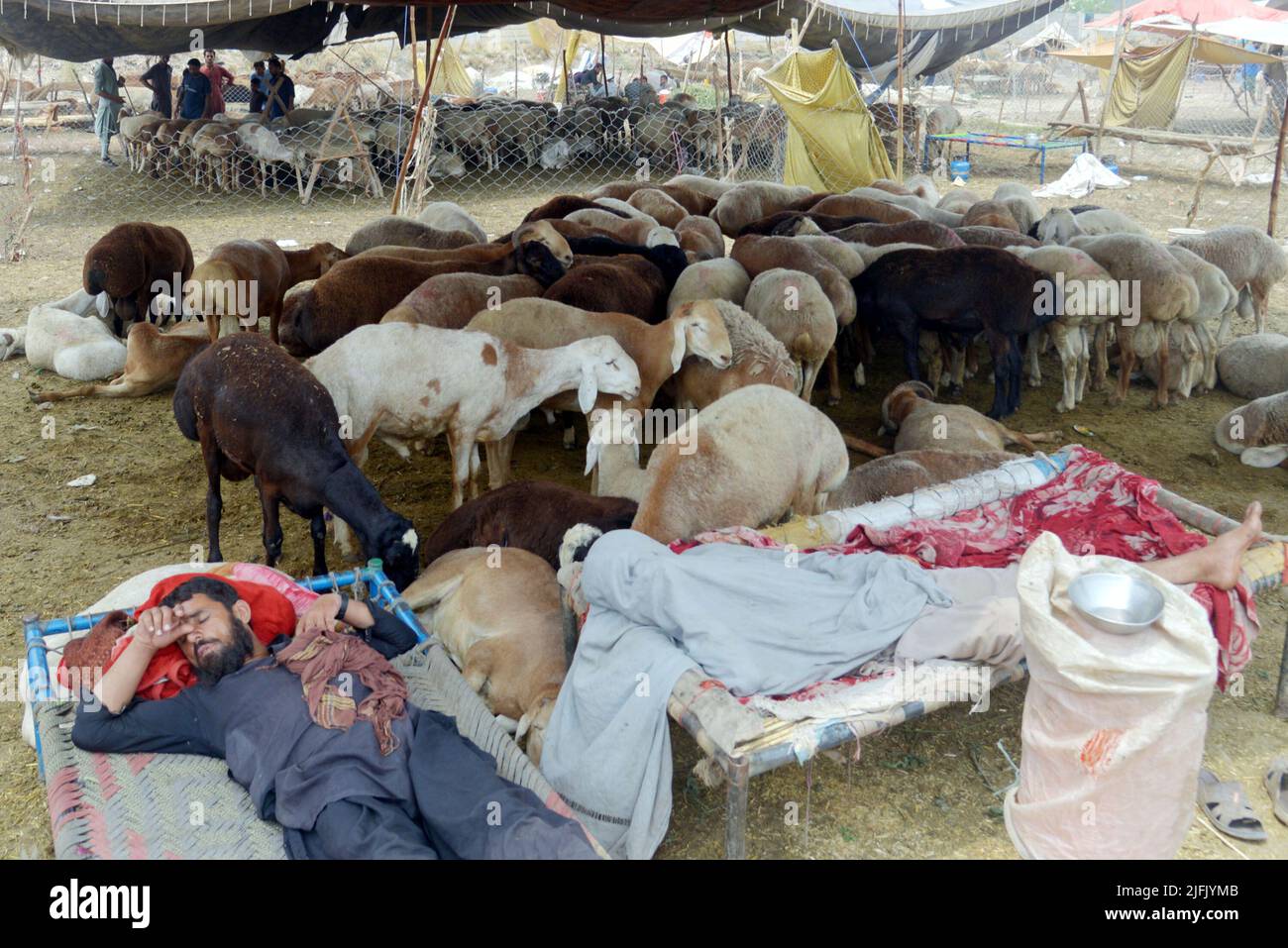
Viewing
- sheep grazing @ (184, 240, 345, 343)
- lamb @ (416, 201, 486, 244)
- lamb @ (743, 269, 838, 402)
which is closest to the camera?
lamb @ (743, 269, 838, 402)

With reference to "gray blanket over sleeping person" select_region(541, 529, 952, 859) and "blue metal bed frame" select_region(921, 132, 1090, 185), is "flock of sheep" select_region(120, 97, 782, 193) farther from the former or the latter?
"gray blanket over sleeping person" select_region(541, 529, 952, 859)

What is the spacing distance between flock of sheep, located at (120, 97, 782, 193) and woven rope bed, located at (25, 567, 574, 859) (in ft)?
45.6

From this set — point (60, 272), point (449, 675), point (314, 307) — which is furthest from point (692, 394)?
point (60, 272)

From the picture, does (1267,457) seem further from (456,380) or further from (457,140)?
(457,140)

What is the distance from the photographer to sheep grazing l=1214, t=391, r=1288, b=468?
7.05 metres

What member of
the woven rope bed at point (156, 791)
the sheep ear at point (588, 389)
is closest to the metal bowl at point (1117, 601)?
the woven rope bed at point (156, 791)

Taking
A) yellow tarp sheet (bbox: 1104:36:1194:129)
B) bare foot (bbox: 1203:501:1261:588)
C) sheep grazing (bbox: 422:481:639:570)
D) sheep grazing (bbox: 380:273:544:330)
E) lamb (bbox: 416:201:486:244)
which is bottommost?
sheep grazing (bbox: 422:481:639:570)

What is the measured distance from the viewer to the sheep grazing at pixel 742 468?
15.1ft

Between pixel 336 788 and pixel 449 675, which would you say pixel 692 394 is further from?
pixel 336 788

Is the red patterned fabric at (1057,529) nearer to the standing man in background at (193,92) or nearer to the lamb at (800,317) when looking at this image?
the lamb at (800,317)

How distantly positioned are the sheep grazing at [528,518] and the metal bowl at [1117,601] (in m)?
2.25

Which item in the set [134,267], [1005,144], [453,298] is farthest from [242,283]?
Result: [1005,144]

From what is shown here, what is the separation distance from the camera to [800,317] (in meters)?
7.45

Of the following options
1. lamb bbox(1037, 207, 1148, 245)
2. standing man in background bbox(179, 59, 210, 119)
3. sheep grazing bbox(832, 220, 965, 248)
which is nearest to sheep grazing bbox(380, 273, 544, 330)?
sheep grazing bbox(832, 220, 965, 248)
